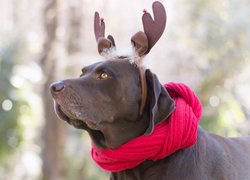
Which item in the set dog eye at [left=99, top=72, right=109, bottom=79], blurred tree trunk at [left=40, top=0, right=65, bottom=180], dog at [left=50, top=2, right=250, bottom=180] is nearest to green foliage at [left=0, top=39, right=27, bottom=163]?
blurred tree trunk at [left=40, top=0, right=65, bottom=180]

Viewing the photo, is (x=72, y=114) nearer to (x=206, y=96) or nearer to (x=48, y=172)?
(x=48, y=172)

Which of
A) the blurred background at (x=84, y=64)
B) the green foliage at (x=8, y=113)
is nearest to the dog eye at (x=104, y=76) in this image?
the blurred background at (x=84, y=64)

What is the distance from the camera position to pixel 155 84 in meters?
3.21

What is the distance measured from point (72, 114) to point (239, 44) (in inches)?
289

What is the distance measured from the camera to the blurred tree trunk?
30.6ft

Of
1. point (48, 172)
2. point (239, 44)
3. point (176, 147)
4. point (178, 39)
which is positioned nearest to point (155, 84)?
point (176, 147)

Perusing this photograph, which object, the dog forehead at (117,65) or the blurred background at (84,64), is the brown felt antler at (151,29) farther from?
the blurred background at (84,64)

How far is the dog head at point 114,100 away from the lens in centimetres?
314

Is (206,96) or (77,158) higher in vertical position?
(206,96)

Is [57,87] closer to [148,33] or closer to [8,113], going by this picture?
[148,33]

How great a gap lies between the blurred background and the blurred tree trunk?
2cm

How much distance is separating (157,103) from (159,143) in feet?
0.73

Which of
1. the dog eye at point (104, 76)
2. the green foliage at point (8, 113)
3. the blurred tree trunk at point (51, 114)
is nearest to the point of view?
the dog eye at point (104, 76)

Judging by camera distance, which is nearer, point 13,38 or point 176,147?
point 176,147
